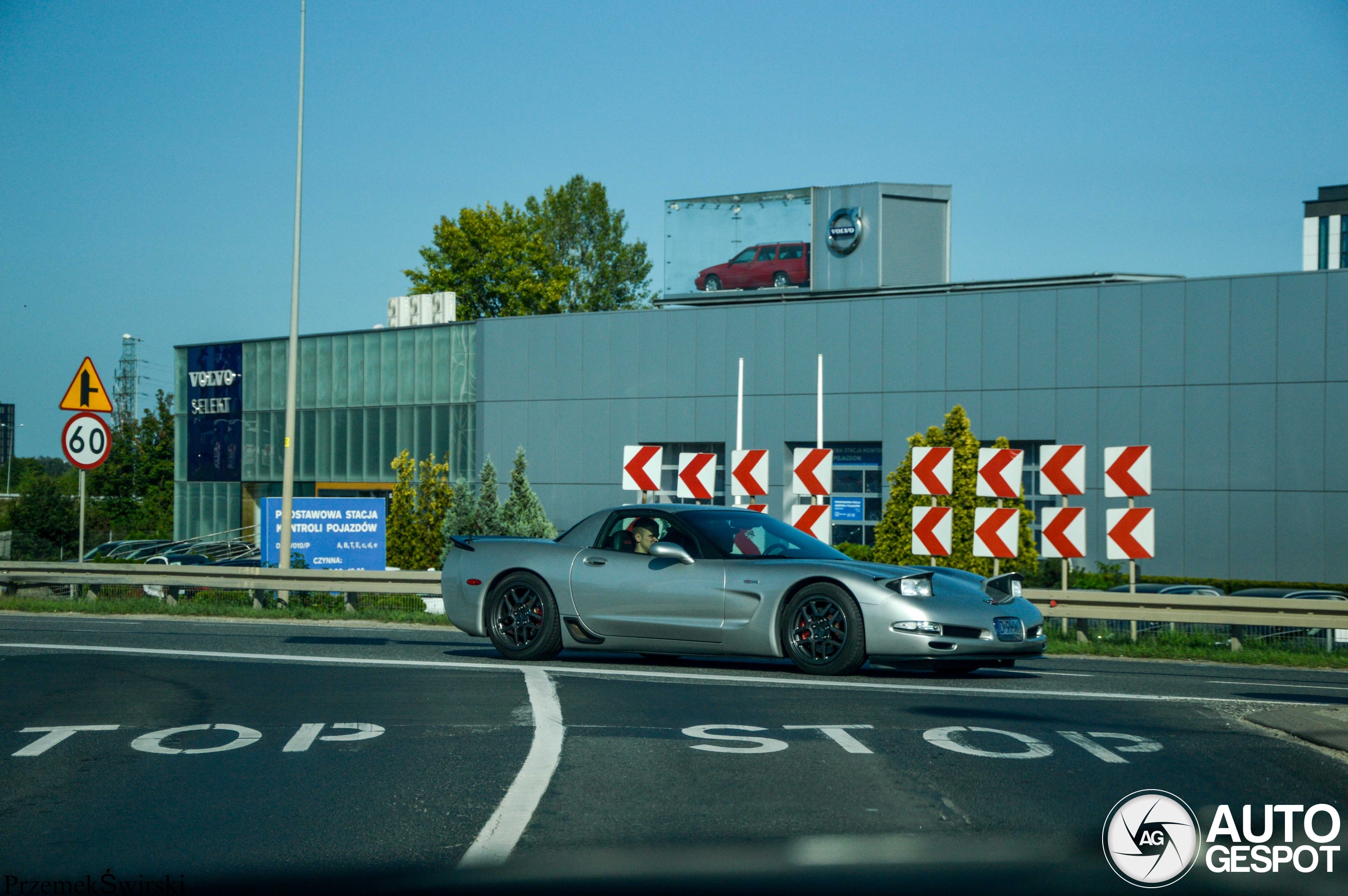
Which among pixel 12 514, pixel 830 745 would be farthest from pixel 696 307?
pixel 830 745

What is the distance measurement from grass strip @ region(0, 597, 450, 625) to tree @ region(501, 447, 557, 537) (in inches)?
499

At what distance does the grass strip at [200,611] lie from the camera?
18844 mm

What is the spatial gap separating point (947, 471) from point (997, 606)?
7751 millimetres

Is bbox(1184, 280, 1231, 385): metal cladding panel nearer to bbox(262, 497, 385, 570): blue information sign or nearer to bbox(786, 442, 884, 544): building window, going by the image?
bbox(786, 442, 884, 544): building window

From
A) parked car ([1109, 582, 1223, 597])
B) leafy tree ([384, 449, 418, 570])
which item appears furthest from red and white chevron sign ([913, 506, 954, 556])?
leafy tree ([384, 449, 418, 570])

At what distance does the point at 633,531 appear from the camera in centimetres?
1120

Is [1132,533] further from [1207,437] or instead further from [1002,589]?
[1207,437]

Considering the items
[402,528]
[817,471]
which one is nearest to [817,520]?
[817,471]

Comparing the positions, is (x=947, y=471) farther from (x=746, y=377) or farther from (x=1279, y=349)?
(x=746, y=377)

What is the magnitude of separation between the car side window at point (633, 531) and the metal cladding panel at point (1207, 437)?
28179 mm

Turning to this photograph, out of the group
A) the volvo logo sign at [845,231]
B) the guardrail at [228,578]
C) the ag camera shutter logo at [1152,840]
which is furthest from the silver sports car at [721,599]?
the volvo logo sign at [845,231]

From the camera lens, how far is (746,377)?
43.0m

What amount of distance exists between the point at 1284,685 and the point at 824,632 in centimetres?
392

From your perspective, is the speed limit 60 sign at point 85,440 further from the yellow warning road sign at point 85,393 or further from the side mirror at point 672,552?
the side mirror at point 672,552
